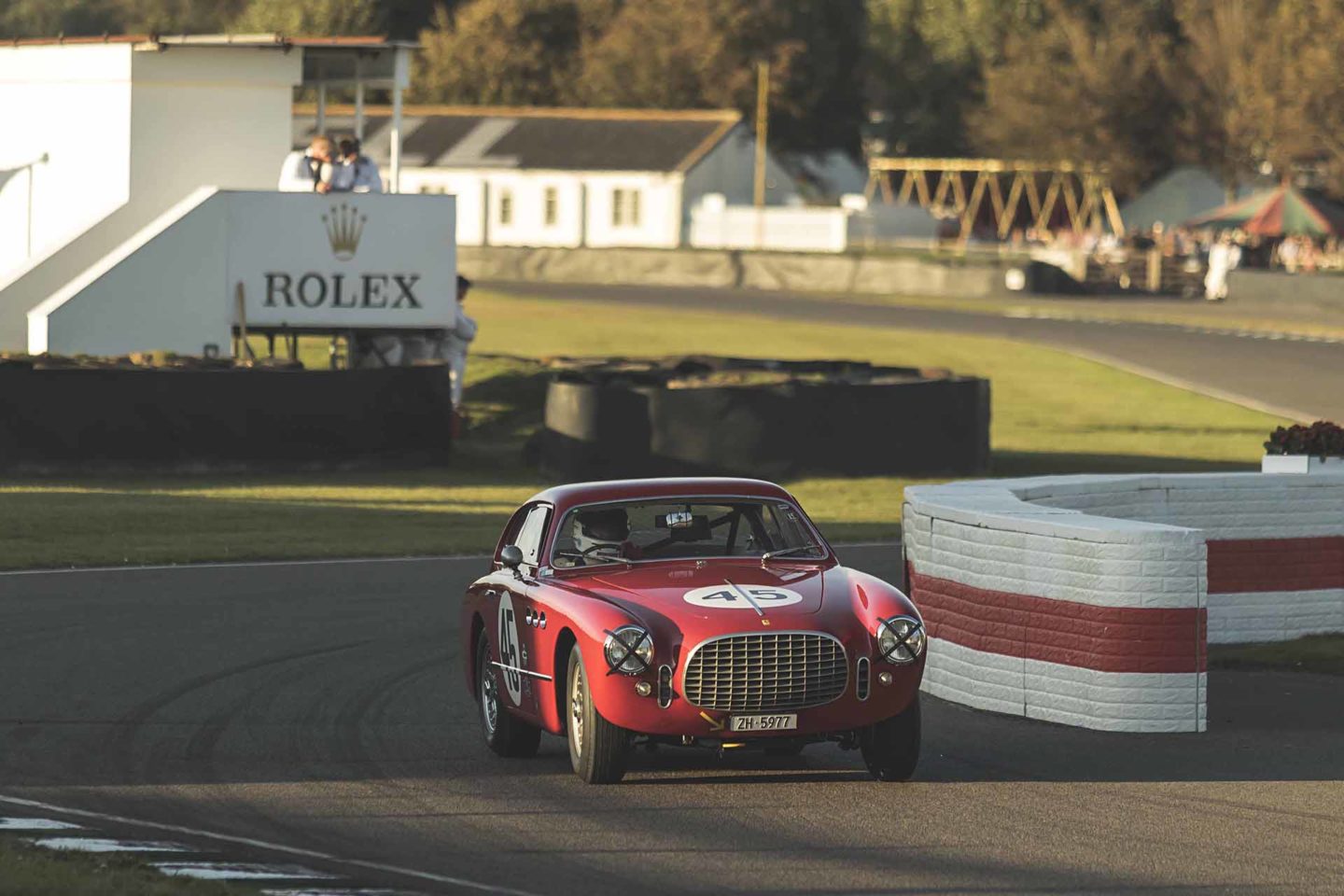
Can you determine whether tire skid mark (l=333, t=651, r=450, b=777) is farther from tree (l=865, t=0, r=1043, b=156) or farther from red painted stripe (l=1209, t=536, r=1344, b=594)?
tree (l=865, t=0, r=1043, b=156)

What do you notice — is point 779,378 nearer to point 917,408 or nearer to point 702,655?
point 917,408

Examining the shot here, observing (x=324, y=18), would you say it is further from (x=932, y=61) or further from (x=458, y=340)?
(x=458, y=340)

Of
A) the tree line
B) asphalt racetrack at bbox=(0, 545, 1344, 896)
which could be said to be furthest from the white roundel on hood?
the tree line

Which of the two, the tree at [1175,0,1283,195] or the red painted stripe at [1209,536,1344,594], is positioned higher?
the tree at [1175,0,1283,195]

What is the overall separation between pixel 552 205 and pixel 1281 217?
28508 mm

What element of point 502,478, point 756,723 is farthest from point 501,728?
point 502,478

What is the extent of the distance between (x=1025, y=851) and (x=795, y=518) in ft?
9.22

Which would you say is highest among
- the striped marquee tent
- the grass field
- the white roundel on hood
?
the striped marquee tent

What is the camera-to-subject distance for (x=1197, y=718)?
454 inches

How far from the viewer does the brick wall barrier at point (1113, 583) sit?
11516 millimetres

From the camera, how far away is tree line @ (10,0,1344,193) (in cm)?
8544

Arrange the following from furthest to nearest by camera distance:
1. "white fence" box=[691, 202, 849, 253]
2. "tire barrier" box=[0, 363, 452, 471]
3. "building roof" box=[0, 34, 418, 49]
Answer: "white fence" box=[691, 202, 849, 253] → "building roof" box=[0, 34, 418, 49] → "tire barrier" box=[0, 363, 452, 471]

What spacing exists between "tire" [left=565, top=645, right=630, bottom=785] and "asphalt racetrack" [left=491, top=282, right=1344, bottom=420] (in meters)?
25.5

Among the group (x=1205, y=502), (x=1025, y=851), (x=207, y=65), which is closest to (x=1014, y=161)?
(x=207, y=65)
